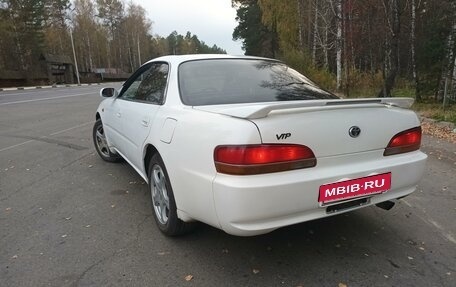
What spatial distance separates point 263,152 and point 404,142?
1.25m

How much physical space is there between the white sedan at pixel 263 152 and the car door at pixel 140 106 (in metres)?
0.05

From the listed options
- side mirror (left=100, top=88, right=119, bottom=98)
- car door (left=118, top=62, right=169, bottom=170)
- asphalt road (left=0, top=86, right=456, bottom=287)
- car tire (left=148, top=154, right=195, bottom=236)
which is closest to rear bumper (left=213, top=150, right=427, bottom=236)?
asphalt road (left=0, top=86, right=456, bottom=287)

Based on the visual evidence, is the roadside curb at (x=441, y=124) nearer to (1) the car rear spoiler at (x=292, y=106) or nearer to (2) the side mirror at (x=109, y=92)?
(1) the car rear spoiler at (x=292, y=106)

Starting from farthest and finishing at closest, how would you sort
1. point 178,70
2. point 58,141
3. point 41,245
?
point 58,141, point 178,70, point 41,245

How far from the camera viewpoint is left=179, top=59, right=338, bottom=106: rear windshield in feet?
10.3

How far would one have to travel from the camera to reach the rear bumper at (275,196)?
231cm

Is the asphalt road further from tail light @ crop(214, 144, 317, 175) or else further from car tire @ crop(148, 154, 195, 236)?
tail light @ crop(214, 144, 317, 175)

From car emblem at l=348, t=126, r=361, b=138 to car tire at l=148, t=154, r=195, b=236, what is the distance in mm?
1378

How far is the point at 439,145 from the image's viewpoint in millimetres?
6789

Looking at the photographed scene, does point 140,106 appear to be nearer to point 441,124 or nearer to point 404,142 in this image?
point 404,142

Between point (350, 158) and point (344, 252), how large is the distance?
2.59 feet

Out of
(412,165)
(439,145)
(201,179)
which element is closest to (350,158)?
(412,165)

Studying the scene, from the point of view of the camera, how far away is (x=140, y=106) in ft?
12.5

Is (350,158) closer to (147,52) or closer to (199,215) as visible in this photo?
(199,215)
